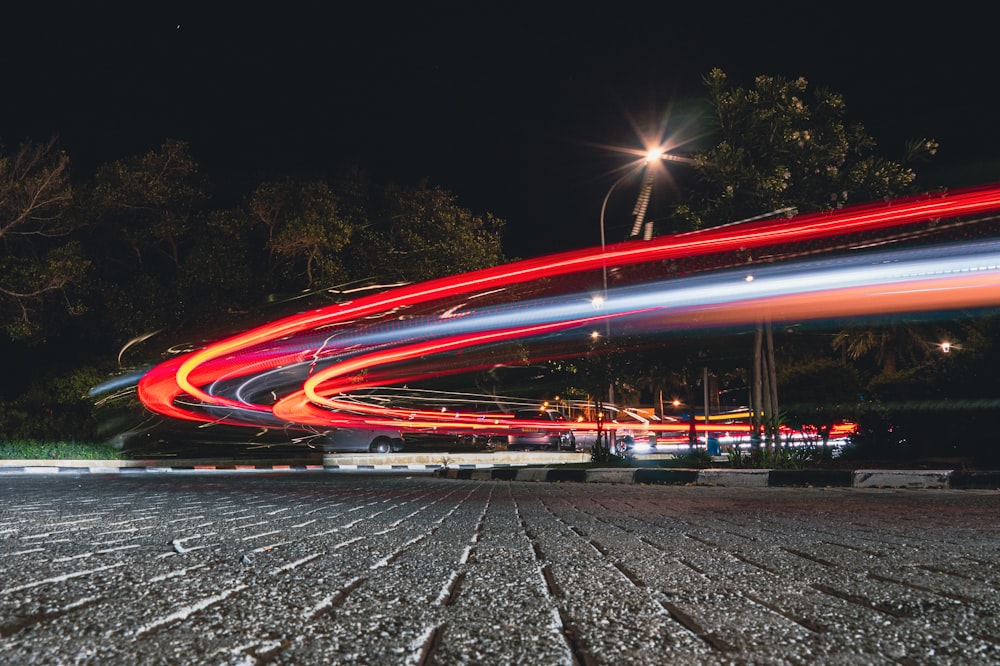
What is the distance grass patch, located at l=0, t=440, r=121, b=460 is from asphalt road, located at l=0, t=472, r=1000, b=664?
17.1 metres

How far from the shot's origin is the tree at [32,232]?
23328 mm

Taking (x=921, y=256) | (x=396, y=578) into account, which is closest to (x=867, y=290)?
(x=921, y=256)

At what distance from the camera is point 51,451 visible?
2192 cm

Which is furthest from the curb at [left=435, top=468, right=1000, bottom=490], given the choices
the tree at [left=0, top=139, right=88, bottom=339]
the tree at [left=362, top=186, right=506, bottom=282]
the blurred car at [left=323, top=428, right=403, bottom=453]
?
the tree at [left=0, top=139, right=88, bottom=339]

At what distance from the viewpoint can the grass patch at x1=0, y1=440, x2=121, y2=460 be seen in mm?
21203

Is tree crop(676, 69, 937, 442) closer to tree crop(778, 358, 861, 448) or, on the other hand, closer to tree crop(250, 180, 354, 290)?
tree crop(778, 358, 861, 448)

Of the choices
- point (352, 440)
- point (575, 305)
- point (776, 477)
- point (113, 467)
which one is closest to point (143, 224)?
point (113, 467)

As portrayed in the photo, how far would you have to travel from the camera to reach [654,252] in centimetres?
1788

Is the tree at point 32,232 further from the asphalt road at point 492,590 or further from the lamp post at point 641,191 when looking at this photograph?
the asphalt road at point 492,590

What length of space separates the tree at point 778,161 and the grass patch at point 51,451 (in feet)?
59.2

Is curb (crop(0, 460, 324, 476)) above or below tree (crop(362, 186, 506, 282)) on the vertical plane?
below

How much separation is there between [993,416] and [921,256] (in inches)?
155

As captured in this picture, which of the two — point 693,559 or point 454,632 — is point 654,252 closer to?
point 693,559

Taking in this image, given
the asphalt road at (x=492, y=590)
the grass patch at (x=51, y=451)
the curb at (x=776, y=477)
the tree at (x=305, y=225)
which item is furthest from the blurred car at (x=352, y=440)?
the asphalt road at (x=492, y=590)
